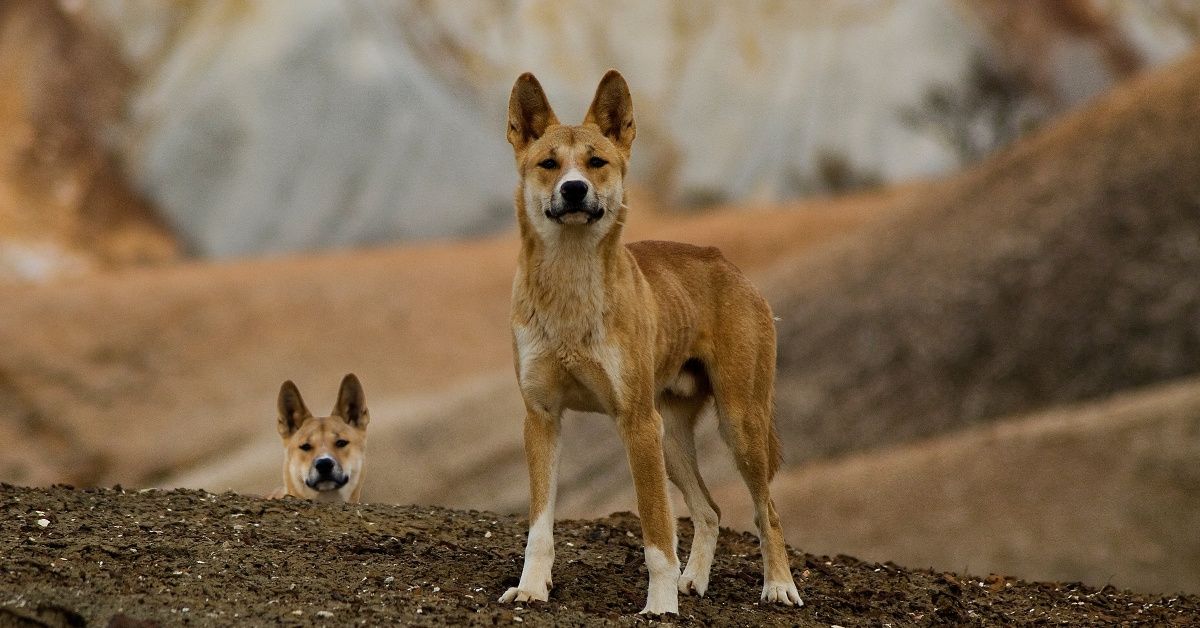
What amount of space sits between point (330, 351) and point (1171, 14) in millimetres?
51909

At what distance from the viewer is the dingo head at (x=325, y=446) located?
1458cm

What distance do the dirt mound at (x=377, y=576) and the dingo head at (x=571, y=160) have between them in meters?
2.45

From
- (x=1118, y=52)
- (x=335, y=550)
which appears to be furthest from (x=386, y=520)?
(x=1118, y=52)

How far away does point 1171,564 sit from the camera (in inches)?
880

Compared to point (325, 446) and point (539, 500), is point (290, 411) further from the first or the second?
point (539, 500)

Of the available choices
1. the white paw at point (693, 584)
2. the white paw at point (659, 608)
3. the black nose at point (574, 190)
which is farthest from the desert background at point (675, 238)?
the black nose at point (574, 190)

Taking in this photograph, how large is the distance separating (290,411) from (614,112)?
23.3 feet

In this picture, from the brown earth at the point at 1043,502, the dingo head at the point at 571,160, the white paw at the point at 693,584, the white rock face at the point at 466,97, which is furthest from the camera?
the white rock face at the point at 466,97

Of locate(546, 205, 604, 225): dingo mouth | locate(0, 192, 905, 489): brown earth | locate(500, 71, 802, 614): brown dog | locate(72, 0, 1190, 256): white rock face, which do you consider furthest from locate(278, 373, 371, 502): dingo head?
locate(72, 0, 1190, 256): white rock face

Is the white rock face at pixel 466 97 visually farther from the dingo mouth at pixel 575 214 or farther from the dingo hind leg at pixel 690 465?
the dingo mouth at pixel 575 214

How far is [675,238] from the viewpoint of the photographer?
5594 cm

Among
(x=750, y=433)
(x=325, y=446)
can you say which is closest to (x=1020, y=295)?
(x=325, y=446)

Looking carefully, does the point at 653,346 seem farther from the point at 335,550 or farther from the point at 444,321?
the point at 444,321

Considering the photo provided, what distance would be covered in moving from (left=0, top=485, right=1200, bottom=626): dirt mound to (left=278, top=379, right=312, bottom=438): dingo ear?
12.1ft
